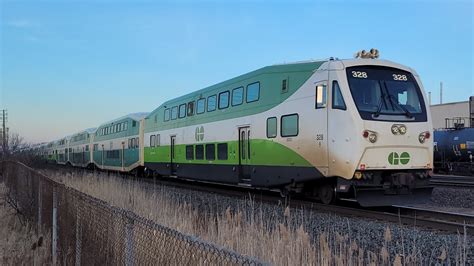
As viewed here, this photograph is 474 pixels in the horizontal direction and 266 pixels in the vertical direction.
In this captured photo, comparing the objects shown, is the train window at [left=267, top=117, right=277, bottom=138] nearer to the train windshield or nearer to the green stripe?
the green stripe

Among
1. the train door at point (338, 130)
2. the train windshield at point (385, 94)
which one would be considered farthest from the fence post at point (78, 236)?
the train windshield at point (385, 94)

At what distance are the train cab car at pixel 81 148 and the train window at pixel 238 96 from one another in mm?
27335

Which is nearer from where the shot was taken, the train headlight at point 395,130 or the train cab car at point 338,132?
the train cab car at point 338,132

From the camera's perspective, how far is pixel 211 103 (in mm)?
17734

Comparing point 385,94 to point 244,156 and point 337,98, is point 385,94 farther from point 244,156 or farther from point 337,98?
point 244,156

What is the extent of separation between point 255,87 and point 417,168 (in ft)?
18.0

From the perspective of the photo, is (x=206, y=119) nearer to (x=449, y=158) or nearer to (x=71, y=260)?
(x=71, y=260)

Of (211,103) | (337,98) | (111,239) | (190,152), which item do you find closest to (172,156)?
(190,152)

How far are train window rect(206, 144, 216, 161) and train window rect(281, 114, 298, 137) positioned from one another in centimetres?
458

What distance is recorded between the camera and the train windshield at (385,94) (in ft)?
36.0

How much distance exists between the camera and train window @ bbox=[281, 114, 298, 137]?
12125mm

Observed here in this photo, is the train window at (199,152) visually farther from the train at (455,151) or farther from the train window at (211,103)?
the train at (455,151)

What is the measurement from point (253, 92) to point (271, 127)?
5.71ft

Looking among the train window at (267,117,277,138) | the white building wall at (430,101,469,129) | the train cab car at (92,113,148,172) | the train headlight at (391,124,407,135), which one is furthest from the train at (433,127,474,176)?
the white building wall at (430,101,469,129)
